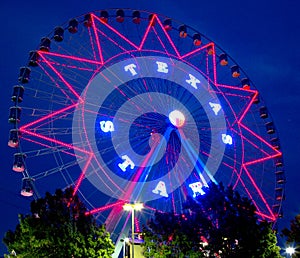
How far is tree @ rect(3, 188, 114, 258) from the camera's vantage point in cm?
1988

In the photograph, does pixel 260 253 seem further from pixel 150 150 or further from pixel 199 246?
pixel 150 150

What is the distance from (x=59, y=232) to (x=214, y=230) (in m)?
6.79

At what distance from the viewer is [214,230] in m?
22.3

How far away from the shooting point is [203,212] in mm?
23094

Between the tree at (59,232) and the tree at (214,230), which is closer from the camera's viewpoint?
the tree at (59,232)

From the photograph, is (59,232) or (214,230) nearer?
(59,232)

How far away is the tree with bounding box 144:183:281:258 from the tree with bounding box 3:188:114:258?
8.73 ft

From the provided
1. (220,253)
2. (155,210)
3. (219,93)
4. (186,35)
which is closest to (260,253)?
(220,253)

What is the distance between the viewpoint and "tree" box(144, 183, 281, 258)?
22000 mm

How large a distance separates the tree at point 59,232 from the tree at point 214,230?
8.73 ft

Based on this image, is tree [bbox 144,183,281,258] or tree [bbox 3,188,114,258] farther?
tree [bbox 144,183,281,258]

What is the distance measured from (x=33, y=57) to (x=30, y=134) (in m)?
4.48

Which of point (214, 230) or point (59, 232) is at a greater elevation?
point (214, 230)

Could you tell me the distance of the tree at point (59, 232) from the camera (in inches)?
782
